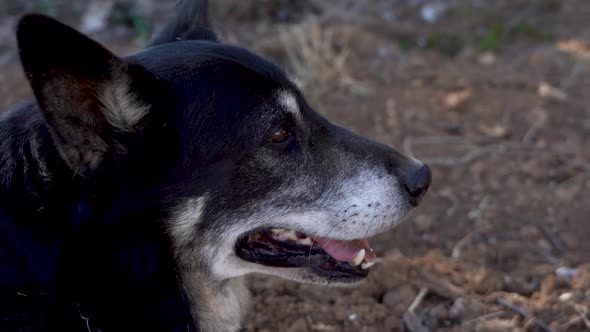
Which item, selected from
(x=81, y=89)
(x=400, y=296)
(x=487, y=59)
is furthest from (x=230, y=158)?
(x=487, y=59)

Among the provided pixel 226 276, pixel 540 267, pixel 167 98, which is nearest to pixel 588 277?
pixel 540 267

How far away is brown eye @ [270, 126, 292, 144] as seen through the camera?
2803 millimetres

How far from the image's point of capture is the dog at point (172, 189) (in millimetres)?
2449

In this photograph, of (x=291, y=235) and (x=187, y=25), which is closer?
(x=291, y=235)

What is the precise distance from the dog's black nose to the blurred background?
0.78 metres

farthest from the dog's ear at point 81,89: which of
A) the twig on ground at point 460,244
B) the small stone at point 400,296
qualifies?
the twig on ground at point 460,244

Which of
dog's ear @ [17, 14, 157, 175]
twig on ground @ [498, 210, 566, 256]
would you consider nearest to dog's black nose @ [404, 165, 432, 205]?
dog's ear @ [17, 14, 157, 175]

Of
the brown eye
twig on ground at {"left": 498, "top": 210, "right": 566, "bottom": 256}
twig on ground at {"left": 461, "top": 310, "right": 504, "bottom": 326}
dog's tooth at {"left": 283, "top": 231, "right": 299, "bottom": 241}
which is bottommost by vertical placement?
twig on ground at {"left": 498, "top": 210, "right": 566, "bottom": 256}

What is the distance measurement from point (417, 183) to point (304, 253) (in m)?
0.61

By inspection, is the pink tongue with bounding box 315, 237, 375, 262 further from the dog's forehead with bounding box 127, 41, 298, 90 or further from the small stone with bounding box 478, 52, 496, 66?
the small stone with bounding box 478, 52, 496, 66

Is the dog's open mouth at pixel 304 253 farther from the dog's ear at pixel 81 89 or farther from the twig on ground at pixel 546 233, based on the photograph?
the twig on ground at pixel 546 233

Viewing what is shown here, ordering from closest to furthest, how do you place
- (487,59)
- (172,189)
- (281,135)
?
(172,189)
(281,135)
(487,59)

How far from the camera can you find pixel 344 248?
3123 mm

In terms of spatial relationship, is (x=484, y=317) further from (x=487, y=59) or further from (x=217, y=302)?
(x=487, y=59)
